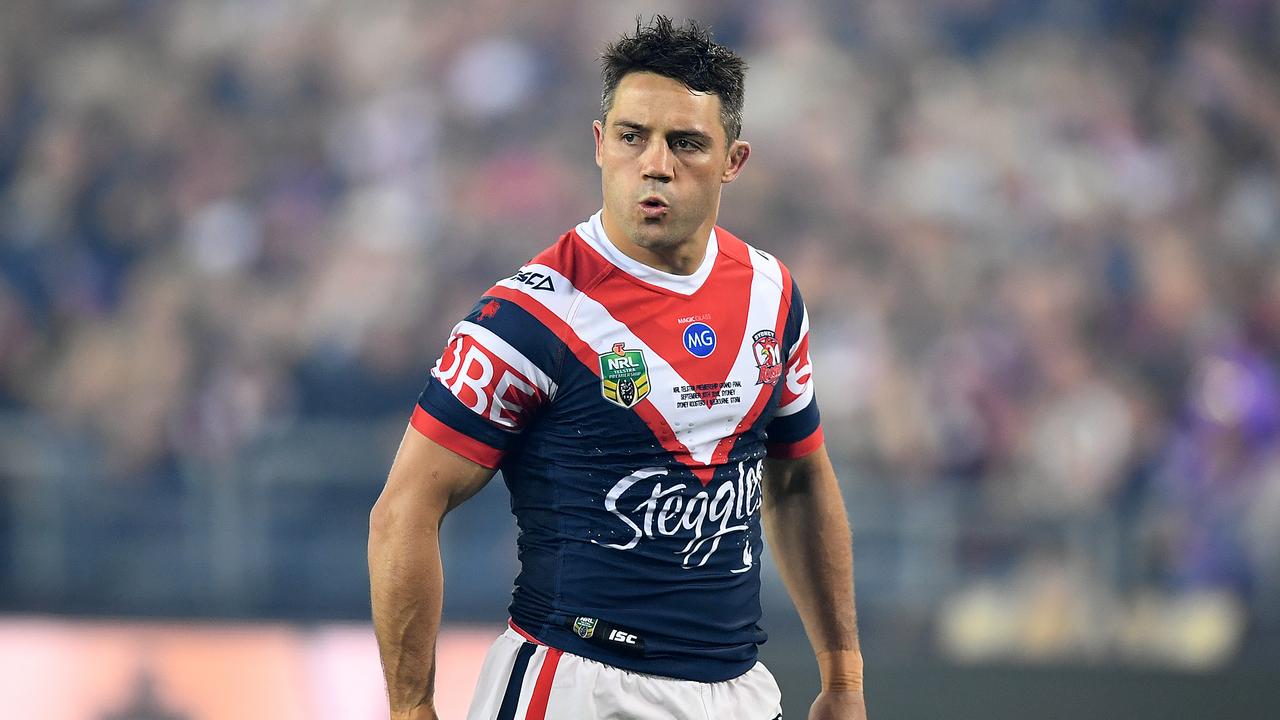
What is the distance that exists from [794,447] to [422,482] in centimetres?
85

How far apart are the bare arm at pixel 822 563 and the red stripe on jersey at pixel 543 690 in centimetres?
63

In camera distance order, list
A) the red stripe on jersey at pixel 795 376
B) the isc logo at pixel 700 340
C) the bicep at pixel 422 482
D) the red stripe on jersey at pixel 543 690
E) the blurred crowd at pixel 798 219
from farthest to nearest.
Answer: the blurred crowd at pixel 798 219
the red stripe on jersey at pixel 795 376
the isc logo at pixel 700 340
the red stripe on jersey at pixel 543 690
the bicep at pixel 422 482

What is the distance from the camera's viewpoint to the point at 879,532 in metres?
6.09

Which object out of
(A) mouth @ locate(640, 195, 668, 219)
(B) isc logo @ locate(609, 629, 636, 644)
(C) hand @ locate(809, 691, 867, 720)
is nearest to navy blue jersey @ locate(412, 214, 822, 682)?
(B) isc logo @ locate(609, 629, 636, 644)

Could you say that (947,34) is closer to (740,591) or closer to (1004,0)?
(1004,0)

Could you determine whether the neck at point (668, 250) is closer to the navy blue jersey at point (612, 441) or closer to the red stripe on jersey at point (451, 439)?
the navy blue jersey at point (612, 441)

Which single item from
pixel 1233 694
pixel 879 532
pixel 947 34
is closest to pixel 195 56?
pixel 947 34

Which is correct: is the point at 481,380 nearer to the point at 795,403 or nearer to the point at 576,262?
the point at 576,262

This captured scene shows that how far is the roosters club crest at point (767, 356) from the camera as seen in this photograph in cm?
278

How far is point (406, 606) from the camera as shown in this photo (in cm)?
250

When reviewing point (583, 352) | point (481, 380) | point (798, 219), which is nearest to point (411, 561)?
point (481, 380)

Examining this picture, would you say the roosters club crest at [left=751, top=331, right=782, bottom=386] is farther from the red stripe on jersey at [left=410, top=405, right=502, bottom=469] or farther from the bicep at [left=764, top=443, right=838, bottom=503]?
the red stripe on jersey at [left=410, top=405, right=502, bottom=469]

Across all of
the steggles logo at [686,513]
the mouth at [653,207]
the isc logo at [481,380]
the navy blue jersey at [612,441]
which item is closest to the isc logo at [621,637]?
the navy blue jersey at [612,441]

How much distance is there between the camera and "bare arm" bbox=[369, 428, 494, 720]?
248 cm
